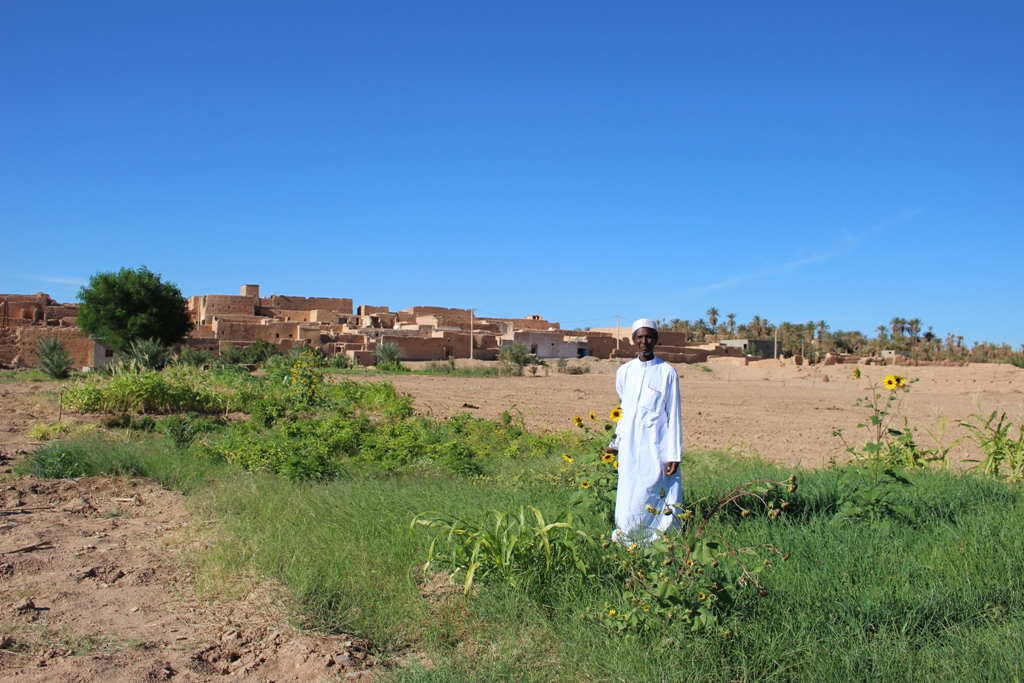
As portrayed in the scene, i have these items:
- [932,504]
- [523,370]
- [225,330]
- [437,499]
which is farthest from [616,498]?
[225,330]

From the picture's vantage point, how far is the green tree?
31.7 metres

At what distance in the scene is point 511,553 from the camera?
3773mm

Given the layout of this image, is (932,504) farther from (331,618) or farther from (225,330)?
(225,330)

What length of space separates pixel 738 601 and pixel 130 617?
10.2 feet

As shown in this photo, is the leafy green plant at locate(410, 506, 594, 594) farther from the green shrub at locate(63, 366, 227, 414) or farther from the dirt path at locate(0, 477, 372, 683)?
the green shrub at locate(63, 366, 227, 414)

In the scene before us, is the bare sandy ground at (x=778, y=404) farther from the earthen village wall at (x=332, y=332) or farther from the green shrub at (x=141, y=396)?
the earthen village wall at (x=332, y=332)

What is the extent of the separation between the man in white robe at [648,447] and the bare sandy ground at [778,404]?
13.1ft

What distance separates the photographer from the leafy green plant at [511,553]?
12.3ft

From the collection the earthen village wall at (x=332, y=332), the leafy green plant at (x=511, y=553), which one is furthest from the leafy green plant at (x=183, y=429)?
the earthen village wall at (x=332, y=332)

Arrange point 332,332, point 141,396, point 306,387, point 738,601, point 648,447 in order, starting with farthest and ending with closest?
point 332,332, point 306,387, point 141,396, point 648,447, point 738,601

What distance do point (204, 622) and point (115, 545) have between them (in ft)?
5.26

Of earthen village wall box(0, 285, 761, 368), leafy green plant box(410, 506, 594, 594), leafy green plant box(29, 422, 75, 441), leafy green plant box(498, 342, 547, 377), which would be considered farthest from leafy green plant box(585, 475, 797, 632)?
earthen village wall box(0, 285, 761, 368)

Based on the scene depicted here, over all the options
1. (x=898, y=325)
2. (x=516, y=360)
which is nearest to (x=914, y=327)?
(x=898, y=325)

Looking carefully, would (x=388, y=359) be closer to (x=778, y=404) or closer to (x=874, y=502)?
(x=778, y=404)
